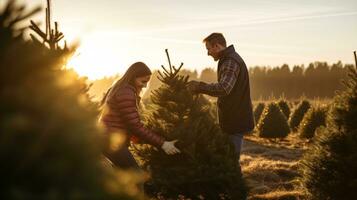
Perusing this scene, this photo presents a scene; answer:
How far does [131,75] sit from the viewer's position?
5.63m

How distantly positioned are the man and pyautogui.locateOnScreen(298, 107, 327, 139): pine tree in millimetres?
15228

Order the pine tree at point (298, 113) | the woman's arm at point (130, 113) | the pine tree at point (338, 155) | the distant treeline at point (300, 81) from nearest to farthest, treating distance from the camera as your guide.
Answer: the woman's arm at point (130, 113), the pine tree at point (338, 155), the pine tree at point (298, 113), the distant treeline at point (300, 81)

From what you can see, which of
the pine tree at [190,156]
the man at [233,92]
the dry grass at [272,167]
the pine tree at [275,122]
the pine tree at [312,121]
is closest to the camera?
the pine tree at [190,156]

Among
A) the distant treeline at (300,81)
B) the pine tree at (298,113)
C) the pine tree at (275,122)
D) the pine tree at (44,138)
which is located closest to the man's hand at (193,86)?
the pine tree at (44,138)

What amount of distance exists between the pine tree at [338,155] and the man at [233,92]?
1596mm

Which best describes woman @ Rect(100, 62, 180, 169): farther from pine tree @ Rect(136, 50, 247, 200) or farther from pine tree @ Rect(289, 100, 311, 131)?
pine tree @ Rect(289, 100, 311, 131)

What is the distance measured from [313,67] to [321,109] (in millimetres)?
73182

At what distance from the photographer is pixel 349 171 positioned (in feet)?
24.1

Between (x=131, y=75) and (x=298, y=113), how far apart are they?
73.4 ft

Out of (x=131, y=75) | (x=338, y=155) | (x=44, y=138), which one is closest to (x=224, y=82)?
(x=131, y=75)

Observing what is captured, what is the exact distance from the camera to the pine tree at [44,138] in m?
1.69

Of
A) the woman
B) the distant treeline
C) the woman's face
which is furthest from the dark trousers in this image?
the distant treeline

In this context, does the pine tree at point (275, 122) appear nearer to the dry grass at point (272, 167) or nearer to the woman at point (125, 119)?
the dry grass at point (272, 167)

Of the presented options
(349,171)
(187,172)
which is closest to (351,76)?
(349,171)
